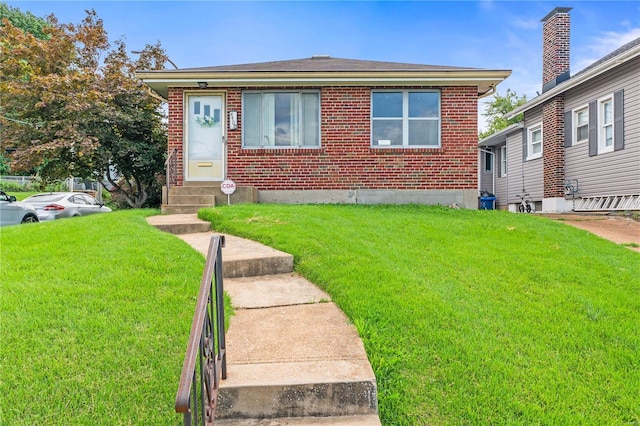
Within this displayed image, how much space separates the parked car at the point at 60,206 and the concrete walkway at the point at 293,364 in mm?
10338

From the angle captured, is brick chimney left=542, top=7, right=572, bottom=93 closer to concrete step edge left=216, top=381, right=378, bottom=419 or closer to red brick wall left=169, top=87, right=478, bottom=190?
red brick wall left=169, top=87, right=478, bottom=190

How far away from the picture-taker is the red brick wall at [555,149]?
13312mm

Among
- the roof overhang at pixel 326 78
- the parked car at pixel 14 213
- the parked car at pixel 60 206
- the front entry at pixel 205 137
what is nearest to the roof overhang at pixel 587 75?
the roof overhang at pixel 326 78

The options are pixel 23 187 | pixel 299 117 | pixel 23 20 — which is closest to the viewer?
pixel 299 117

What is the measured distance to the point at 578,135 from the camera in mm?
12672

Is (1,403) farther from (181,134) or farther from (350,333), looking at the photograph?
(181,134)

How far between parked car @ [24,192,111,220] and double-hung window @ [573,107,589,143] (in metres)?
15.3

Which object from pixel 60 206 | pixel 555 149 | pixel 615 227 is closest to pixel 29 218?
pixel 60 206

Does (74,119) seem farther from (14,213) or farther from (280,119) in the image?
(280,119)

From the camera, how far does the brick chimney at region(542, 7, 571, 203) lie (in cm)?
1335

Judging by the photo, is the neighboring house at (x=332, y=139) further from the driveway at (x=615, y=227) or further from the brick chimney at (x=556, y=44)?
the brick chimney at (x=556, y=44)

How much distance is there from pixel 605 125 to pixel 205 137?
10.8 metres

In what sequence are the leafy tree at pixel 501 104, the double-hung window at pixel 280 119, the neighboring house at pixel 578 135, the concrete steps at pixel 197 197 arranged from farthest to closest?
1. the leafy tree at pixel 501 104
2. the neighboring house at pixel 578 135
3. the double-hung window at pixel 280 119
4. the concrete steps at pixel 197 197

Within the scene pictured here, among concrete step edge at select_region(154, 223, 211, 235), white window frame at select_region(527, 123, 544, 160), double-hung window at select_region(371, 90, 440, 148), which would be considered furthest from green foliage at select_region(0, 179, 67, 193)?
white window frame at select_region(527, 123, 544, 160)
